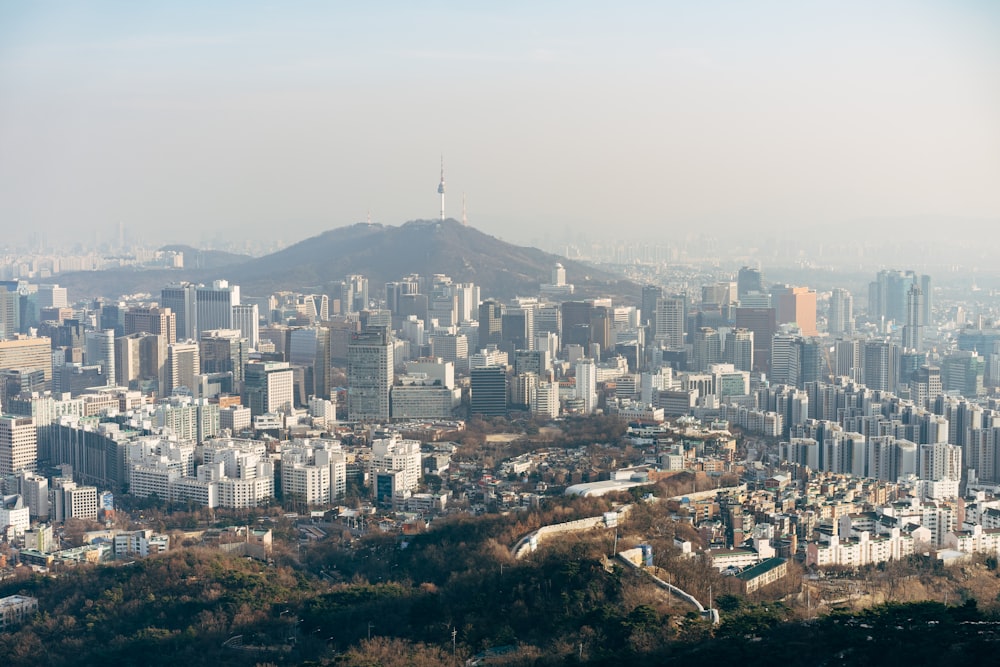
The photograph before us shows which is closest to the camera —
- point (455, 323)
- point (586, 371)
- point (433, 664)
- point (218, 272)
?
point (433, 664)

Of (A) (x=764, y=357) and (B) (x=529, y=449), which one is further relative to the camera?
(A) (x=764, y=357)

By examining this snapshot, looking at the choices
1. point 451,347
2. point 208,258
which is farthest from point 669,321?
point 208,258

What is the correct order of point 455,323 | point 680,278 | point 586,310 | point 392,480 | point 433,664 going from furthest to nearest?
point 680,278 → point 455,323 → point 586,310 → point 392,480 → point 433,664

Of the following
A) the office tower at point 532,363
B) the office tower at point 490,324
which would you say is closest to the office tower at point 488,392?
the office tower at point 532,363

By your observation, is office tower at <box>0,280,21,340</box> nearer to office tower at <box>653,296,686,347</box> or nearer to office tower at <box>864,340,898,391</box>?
office tower at <box>653,296,686,347</box>

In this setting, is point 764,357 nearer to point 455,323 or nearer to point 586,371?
point 586,371

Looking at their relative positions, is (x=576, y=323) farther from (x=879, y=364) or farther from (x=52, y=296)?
(x=52, y=296)

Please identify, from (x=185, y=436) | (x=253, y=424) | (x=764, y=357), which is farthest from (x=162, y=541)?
(x=764, y=357)
